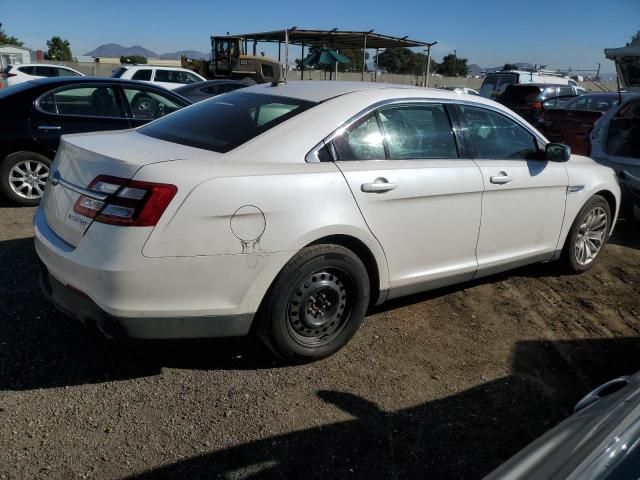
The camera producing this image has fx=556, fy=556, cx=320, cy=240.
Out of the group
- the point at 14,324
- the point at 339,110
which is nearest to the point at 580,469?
the point at 339,110

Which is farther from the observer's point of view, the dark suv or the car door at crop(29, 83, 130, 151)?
the dark suv

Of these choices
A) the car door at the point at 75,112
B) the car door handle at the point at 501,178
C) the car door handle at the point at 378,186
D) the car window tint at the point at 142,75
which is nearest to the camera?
the car door handle at the point at 378,186

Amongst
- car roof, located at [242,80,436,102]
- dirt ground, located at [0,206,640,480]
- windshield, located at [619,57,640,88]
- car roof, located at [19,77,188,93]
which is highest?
windshield, located at [619,57,640,88]

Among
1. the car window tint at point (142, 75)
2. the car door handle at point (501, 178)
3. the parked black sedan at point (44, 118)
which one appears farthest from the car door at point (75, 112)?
the car window tint at point (142, 75)

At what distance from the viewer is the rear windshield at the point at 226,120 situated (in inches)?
125

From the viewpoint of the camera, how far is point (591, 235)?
16.4 feet

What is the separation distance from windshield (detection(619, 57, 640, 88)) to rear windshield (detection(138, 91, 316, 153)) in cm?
558

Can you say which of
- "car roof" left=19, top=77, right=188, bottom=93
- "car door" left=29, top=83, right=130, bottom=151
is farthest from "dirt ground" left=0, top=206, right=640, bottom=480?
"car roof" left=19, top=77, right=188, bottom=93

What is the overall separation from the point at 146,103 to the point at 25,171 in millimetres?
1650

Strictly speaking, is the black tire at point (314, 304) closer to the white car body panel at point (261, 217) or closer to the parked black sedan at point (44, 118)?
the white car body panel at point (261, 217)

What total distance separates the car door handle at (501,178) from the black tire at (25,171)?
4.84 meters

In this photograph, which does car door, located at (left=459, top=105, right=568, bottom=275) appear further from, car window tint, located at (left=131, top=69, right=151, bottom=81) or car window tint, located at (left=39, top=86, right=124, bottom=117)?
car window tint, located at (left=131, top=69, right=151, bottom=81)

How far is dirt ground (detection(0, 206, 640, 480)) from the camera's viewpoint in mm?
2502

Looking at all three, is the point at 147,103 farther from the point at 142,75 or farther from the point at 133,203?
the point at 142,75
